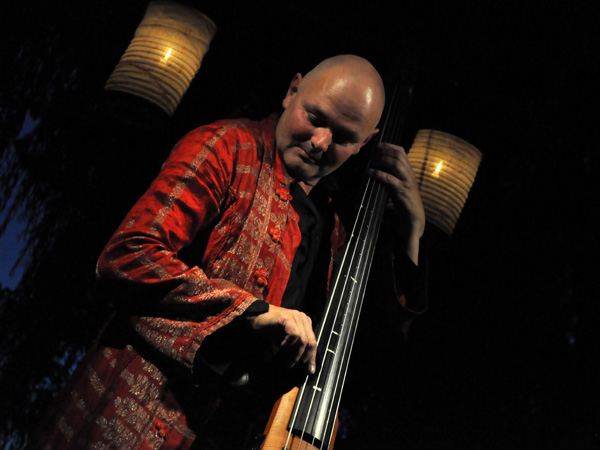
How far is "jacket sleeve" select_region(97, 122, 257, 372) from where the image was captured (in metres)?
0.99

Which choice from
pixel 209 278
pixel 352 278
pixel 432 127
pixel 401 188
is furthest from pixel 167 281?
pixel 432 127

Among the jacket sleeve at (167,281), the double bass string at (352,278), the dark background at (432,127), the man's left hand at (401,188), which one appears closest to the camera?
the jacket sleeve at (167,281)

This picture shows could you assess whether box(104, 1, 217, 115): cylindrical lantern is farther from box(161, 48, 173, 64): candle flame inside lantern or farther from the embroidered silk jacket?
the embroidered silk jacket

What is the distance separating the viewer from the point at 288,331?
1016 millimetres

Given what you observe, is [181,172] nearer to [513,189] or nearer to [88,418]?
[88,418]

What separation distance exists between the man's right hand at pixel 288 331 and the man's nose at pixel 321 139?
1.64 ft

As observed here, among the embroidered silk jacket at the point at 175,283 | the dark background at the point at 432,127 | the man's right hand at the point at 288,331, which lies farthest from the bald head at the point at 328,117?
the dark background at the point at 432,127

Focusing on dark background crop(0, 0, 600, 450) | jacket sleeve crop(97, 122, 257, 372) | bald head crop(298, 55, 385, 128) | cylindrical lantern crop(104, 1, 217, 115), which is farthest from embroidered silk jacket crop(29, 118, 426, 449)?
dark background crop(0, 0, 600, 450)

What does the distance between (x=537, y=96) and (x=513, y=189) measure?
1.40 feet

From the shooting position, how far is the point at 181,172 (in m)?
1.14

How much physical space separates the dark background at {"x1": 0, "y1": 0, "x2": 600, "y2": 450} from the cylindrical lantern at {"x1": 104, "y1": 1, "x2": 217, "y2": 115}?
38cm

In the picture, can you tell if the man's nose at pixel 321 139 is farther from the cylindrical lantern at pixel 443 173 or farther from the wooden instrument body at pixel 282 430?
the cylindrical lantern at pixel 443 173

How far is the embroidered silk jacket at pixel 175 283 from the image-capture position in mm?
995

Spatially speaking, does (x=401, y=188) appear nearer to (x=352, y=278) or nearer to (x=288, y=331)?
(x=352, y=278)
